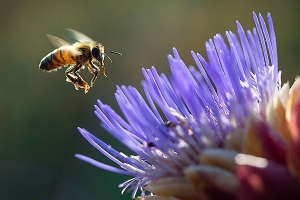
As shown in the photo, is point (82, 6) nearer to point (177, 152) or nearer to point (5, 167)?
point (5, 167)

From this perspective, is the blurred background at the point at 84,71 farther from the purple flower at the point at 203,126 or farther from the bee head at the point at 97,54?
the purple flower at the point at 203,126

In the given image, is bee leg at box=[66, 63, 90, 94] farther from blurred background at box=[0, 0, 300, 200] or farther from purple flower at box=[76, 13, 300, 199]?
blurred background at box=[0, 0, 300, 200]

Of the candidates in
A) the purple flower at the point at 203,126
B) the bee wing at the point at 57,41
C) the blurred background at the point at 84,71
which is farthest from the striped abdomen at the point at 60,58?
the blurred background at the point at 84,71

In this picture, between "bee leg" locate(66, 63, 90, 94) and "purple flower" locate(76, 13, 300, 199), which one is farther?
"bee leg" locate(66, 63, 90, 94)

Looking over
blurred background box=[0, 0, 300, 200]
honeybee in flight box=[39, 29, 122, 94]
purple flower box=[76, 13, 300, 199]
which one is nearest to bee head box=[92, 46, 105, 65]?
honeybee in flight box=[39, 29, 122, 94]

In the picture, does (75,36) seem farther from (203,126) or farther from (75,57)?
(203,126)

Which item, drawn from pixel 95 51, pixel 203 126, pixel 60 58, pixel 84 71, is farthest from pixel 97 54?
pixel 84 71
